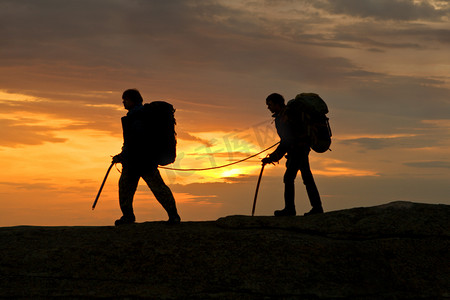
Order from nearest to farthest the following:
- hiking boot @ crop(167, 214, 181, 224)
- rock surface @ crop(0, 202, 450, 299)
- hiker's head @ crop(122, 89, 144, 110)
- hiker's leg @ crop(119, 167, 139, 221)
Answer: rock surface @ crop(0, 202, 450, 299)
hiker's head @ crop(122, 89, 144, 110)
hiker's leg @ crop(119, 167, 139, 221)
hiking boot @ crop(167, 214, 181, 224)

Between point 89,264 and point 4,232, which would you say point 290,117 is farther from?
point 4,232

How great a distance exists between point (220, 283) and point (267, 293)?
0.84 metres

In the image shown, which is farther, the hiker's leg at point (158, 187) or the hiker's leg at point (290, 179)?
the hiker's leg at point (290, 179)

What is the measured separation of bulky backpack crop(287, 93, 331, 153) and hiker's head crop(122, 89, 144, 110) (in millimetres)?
3330

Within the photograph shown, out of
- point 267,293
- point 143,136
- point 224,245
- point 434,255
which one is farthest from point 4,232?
point 434,255

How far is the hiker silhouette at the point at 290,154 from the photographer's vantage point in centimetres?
1242

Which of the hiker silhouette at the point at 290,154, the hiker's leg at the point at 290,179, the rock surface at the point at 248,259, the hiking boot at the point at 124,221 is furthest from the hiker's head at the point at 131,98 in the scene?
the hiker's leg at the point at 290,179

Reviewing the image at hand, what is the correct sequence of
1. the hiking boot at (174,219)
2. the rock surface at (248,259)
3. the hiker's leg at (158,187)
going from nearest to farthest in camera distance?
the rock surface at (248,259) → the hiker's leg at (158,187) → the hiking boot at (174,219)

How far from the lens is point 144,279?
978cm

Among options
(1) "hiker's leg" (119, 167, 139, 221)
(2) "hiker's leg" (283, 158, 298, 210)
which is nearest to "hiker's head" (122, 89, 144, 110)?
(1) "hiker's leg" (119, 167, 139, 221)

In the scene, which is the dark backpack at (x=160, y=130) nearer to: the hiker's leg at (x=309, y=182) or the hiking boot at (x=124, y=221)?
the hiking boot at (x=124, y=221)

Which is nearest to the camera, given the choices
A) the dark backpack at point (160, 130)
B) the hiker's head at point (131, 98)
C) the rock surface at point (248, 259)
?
the rock surface at point (248, 259)

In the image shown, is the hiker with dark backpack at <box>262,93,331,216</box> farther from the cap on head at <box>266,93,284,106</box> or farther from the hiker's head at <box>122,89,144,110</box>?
the hiker's head at <box>122,89,144,110</box>

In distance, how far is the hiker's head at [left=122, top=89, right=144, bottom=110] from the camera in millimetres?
11844
